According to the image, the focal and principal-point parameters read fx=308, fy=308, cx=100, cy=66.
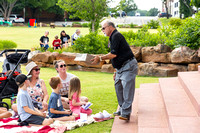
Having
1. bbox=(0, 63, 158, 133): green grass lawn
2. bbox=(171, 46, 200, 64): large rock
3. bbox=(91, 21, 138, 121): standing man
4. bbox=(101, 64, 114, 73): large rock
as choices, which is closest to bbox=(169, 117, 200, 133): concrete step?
bbox=(91, 21, 138, 121): standing man

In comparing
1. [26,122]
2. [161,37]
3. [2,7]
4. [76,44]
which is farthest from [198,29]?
[2,7]

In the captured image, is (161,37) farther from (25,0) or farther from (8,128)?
(25,0)

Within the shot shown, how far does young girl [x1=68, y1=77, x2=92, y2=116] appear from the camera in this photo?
5990mm

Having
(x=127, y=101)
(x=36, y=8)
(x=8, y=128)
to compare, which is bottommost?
(x=8, y=128)

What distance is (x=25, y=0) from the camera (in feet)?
189

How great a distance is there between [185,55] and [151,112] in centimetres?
609

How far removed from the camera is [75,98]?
19.8 feet

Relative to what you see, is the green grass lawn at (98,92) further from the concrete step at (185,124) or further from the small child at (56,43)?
the small child at (56,43)

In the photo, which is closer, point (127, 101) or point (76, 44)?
point (127, 101)

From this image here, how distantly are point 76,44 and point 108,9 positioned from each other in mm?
6011

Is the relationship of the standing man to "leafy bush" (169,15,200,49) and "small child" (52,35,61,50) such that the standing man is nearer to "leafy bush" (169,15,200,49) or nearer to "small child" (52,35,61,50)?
"leafy bush" (169,15,200,49)

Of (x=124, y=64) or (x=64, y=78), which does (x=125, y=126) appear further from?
(x=64, y=78)

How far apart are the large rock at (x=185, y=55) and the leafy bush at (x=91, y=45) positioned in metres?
3.83

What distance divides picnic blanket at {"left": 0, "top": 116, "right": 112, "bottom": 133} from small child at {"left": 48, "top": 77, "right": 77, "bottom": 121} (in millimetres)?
145
